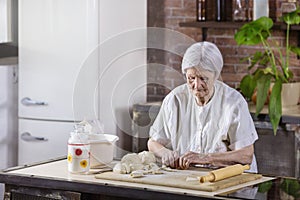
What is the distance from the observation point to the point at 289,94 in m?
4.59

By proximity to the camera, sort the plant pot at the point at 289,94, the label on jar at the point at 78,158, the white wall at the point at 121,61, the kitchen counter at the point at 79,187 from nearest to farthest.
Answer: the kitchen counter at the point at 79,187 → the label on jar at the point at 78,158 → the white wall at the point at 121,61 → the plant pot at the point at 289,94

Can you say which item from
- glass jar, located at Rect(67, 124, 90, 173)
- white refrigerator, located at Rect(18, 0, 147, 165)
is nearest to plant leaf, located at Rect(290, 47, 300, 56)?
white refrigerator, located at Rect(18, 0, 147, 165)

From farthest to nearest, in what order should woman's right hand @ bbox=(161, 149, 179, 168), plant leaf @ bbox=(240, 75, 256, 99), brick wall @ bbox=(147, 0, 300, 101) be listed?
brick wall @ bbox=(147, 0, 300, 101)
plant leaf @ bbox=(240, 75, 256, 99)
woman's right hand @ bbox=(161, 149, 179, 168)

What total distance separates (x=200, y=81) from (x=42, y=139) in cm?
166

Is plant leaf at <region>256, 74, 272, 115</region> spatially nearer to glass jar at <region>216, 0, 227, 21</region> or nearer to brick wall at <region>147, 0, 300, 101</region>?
brick wall at <region>147, 0, 300, 101</region>

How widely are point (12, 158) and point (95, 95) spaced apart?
5.10ft

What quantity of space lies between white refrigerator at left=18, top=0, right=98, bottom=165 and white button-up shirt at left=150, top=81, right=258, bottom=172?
114cm

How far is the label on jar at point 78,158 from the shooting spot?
3209mm

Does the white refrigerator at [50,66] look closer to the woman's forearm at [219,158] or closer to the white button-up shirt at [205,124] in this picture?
the white button-up shirt at [205,124]

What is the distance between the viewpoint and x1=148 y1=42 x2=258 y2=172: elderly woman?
3559 mm

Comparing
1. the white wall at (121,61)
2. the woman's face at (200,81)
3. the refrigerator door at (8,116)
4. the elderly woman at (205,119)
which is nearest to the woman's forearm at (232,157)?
the elderly woman at (205,119)

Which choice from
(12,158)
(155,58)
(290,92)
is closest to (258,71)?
(290,92)

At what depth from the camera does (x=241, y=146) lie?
359cm

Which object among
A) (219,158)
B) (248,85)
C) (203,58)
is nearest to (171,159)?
(219,158)
